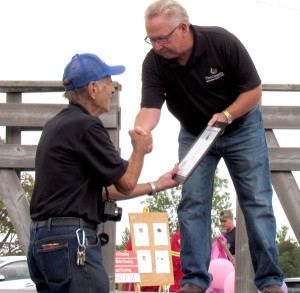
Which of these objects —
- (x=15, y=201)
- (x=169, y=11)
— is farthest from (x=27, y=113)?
(x=169, y=11)

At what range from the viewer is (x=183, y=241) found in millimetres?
4023

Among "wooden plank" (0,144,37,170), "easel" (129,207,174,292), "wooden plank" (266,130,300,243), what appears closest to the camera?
"wooden plank" (0,144,37,170)

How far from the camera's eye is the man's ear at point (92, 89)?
3.41 metres

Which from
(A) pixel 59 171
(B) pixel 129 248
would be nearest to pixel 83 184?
(A) pixel 59 171

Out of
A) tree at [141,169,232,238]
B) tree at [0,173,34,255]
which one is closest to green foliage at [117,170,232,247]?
tree at [141,169,232,238]

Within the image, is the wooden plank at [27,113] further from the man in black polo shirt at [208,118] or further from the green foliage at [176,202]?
the green foliage at [176,202]

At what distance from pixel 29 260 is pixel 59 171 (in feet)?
1.64

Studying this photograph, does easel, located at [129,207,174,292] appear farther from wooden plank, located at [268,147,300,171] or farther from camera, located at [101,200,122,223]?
camera, located at [101,200,122,223]

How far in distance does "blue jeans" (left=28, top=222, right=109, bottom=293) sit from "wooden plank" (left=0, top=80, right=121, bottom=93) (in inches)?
73.6

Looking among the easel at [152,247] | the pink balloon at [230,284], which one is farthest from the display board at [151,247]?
the pink balloon at [230,284]

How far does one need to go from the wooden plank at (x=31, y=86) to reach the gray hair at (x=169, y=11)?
0.92 metres

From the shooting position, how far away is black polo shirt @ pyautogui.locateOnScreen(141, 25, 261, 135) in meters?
3.96

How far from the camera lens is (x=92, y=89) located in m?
3.42

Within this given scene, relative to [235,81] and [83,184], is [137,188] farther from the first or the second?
[235,81]
